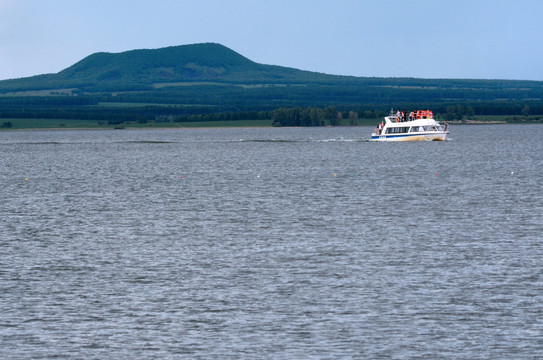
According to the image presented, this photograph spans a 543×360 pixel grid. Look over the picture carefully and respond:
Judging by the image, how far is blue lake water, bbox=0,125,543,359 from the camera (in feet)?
99.8

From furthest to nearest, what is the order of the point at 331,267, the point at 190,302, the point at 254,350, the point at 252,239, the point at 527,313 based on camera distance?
1. the point at 252,239
2. the point at 331,267
3. the point at 190,302
4. the point at 527,313
5. the point at 254,350

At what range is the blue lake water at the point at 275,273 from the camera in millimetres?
30422

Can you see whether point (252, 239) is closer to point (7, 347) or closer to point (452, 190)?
point (7, 347)

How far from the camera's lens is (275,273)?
41594 mm

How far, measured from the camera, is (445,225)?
57625 millimetres

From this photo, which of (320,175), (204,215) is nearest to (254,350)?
(204,215)

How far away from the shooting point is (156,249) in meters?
49.2

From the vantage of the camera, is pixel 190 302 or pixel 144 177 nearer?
pixel 190 302

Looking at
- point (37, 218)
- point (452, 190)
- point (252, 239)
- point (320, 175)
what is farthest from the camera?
point (320, 175)

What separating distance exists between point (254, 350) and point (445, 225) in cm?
3027

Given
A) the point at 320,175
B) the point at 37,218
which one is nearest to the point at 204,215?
the point at 37,218

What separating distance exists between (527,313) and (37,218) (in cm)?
4002

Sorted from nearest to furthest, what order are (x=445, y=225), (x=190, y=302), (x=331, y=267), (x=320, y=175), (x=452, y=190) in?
(x=190, y=302) < (x=331, y=267) < (x=445, y=225) < (x=452, y=190) < (x=320, y=175)

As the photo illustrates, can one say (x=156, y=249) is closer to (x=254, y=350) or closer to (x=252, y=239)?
(x=252, y=239)
